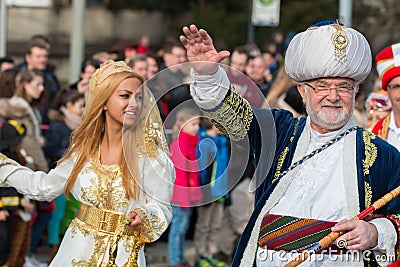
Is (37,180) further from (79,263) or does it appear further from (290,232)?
(290,232)

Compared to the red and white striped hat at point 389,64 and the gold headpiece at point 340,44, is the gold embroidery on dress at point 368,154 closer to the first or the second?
the gold headpiece at point 340,44

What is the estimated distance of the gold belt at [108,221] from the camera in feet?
20.3

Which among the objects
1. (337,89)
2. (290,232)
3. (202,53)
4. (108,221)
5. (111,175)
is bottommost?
(108,221)

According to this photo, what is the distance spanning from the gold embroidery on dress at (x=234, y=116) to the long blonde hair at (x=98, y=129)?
1.35 metres

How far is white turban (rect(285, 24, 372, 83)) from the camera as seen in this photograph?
501cm

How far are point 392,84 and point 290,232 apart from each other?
206 cm

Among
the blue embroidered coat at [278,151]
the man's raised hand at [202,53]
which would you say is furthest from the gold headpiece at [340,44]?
the man's raised hand at [202,53]

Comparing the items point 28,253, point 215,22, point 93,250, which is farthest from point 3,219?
point 215,22

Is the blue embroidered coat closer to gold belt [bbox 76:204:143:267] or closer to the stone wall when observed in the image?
gold belt [bbox 76:204:143:267]

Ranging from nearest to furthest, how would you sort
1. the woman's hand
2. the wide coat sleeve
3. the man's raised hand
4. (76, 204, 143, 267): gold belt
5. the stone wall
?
the man's raised hand, the woman's hand, (76, 204, 143, 267): gold belt, the wide coat sleeve, the stone wall

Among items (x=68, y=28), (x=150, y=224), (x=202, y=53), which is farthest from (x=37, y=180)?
(x=68, y=28)

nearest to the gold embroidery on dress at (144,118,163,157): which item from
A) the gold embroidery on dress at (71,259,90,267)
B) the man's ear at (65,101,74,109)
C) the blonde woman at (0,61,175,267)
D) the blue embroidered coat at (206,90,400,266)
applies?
the blonde woman at (0,61,175,267)

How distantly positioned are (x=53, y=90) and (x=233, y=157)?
22.3ft

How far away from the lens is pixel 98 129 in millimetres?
6488
